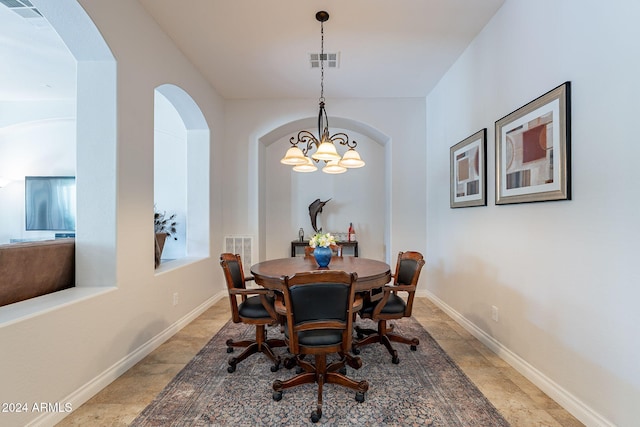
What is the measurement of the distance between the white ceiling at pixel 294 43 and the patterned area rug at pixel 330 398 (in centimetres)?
296

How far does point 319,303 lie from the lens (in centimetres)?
182

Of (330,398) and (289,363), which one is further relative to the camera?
(289,363)

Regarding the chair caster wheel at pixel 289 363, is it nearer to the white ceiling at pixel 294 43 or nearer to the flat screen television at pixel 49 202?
the white ceiling at pixel 294 43

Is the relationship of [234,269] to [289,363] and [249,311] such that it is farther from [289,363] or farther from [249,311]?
[289,363]

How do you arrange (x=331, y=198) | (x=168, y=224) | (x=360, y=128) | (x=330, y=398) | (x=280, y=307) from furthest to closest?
1. (x=331, y=198)
2. (x=360, y=128)
3. (x=168, y=224)
4. (x=280, y=307)
5. (x=330, y=398)

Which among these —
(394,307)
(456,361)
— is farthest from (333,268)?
(456,361)

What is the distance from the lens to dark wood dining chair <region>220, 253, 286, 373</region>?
2.34 meters

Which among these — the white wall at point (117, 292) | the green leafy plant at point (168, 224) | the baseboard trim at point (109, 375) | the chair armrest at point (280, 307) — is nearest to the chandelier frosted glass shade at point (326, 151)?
the chair armrest at point (280, 307)

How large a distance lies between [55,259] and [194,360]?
1.26 m

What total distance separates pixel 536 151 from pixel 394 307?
5.08 feet

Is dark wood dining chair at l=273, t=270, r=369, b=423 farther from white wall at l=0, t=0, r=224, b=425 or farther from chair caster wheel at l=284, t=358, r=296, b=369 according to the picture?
white wall at l=0, t=0, r=224, b=425

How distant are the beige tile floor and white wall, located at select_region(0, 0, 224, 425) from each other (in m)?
0.10

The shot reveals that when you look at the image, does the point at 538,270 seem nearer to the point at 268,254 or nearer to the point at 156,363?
the point at 156,363

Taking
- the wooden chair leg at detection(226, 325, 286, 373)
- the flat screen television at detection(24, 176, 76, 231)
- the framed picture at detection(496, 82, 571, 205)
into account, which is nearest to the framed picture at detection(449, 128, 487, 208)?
the framed picture at detection(496, 82, 571, 205)
